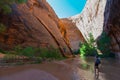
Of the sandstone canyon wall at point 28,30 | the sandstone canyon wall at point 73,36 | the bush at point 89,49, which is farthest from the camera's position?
the sandstone canyon wall at point 73,36

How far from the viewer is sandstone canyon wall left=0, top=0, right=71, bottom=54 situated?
91.9 feet

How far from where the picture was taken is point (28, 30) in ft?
97.7

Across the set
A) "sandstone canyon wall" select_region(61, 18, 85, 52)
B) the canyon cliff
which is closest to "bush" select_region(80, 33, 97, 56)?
the canyon cliff

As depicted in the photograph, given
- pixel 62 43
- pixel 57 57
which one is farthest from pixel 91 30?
pixel 57 57

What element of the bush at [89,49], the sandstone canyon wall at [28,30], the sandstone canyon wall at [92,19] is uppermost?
the sandstone canyon wall at [92,19]

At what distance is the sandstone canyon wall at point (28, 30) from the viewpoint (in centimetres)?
2800

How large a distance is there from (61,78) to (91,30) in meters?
38.2

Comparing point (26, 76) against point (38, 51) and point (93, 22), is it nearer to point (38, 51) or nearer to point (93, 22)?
point (38, 51)

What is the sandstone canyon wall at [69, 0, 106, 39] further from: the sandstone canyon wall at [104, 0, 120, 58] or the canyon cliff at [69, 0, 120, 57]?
the sandstone canyon wall at [104, 0, 120, 58]

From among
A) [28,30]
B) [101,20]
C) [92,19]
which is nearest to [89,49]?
[101,20]

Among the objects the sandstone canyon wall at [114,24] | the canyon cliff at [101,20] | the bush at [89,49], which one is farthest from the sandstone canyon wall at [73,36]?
the sandstone canyon wall at [114,24]

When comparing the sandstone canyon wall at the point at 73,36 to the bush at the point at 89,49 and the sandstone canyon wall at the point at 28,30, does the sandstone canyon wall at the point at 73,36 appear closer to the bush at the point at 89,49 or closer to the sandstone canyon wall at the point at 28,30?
the bush at the point at 89,49

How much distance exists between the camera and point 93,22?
52219 millimetres

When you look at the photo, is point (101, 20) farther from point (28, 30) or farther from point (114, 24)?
point (28, 30)
